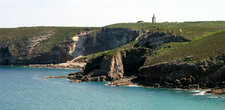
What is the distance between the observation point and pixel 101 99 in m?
60.1

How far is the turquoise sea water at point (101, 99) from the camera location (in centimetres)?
5331

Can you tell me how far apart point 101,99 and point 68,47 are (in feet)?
353

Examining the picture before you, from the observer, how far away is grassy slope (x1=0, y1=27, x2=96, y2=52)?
17562 centimetres

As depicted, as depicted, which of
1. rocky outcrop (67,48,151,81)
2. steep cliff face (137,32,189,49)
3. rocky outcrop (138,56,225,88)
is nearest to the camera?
rocky outcrop (138,56,225,88)

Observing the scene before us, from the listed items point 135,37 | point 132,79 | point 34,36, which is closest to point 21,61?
point 34,36

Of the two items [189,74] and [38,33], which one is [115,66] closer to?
[189,74]

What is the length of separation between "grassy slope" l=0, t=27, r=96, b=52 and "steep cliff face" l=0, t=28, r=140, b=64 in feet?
12.1

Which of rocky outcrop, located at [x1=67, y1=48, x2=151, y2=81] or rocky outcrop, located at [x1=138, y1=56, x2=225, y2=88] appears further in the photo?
rocky outcrop, located at [x1=67, y1=48, x2=151, y2=81]

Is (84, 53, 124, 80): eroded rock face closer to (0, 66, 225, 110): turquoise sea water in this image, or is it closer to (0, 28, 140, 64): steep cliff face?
(0, 66, 225, 110): turquoise sea water

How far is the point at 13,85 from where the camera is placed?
81.0 metres

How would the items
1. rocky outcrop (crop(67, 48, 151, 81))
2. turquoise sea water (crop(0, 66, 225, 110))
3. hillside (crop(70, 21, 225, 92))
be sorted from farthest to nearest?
rocky outcrop (crop(67, 48, 151, 81))
hillside (crop(70, 21, 225, 92))
turquoise sea water (crop(0, 66, 225, 110))

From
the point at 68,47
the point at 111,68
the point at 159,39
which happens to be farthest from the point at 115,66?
the point at 68,47

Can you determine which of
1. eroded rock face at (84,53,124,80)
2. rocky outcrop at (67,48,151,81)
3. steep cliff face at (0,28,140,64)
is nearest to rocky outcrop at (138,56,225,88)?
eroded rock face at (84,53,124,80)

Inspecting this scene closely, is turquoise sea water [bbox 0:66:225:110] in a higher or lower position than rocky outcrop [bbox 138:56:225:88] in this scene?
lower
